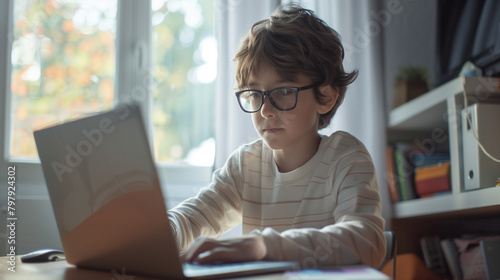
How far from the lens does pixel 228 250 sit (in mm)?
607

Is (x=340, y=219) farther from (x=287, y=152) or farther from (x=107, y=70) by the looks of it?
(x=107, y=70)

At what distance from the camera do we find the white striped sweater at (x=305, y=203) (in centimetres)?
69

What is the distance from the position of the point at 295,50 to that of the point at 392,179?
3.29 ft

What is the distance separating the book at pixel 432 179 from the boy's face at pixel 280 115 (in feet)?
2.23

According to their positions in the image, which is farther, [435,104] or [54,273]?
[435,104]

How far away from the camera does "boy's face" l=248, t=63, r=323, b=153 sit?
1.03 metres

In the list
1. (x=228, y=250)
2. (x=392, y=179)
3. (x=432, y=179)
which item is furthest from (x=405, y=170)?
(x=228, y=250)

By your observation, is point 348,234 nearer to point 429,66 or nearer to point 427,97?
point 427,97

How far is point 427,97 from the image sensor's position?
1.59 metres

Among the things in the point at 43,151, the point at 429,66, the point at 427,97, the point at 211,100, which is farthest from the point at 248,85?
the point at 429,66

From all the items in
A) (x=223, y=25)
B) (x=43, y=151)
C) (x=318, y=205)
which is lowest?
(x=318, y=205)

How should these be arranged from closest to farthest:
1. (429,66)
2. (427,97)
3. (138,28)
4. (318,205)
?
(318,205)
(427,97)
(138,28)
(429,66)

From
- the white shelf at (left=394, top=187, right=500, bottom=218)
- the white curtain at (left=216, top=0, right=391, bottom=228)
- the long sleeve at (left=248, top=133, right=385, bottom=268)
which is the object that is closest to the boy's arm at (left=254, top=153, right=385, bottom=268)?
the long sleeve at (left=248, top=133, right=385, bottom=268)

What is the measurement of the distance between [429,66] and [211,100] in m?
0.99
